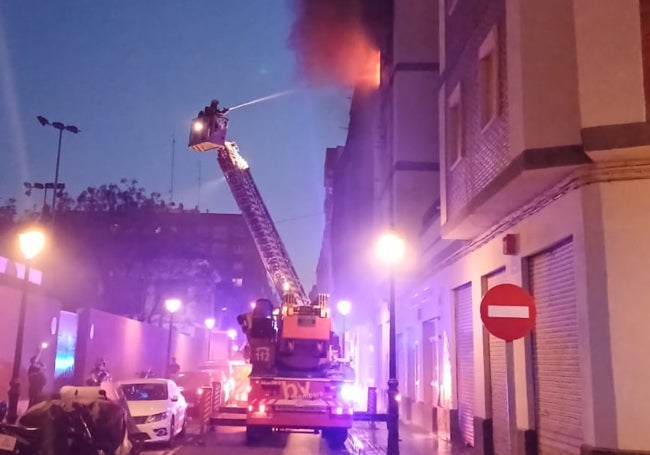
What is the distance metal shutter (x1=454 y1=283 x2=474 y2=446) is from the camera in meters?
16.3

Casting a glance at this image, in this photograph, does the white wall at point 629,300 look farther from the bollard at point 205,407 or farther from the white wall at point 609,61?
the bollard at point 205,407

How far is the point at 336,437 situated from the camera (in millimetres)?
16609

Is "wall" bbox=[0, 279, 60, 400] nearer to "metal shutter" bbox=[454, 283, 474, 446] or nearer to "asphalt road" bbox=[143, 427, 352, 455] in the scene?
"asphalt road" bbox=[143, 427, 352, 455]

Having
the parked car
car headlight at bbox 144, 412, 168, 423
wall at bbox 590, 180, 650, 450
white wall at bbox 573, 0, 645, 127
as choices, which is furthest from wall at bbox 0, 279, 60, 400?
white wall at bbox 573, 0, 645, 127

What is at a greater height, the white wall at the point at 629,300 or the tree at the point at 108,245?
the tree at the point at 108,245

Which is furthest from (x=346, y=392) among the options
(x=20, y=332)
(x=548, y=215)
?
(x=548, y=215)

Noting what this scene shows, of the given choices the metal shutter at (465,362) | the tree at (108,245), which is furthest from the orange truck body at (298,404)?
the tree at (108,245)

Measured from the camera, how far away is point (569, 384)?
10.5 meters

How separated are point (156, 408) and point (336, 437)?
4.16 meters

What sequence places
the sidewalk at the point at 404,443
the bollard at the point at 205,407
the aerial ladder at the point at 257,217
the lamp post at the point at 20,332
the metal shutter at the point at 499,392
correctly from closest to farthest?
the metal shutter at the point at 499,392 < the lamp post at the point at 20,332 < the sidewalk at the point at 404,443 < the bollard at the point at 205,407 < the aerial ladder at the point at 257,217

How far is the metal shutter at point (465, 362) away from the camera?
16266mm

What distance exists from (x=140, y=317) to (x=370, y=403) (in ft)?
97.9

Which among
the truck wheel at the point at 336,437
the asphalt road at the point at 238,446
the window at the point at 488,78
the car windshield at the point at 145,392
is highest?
the window at the point at 488,78

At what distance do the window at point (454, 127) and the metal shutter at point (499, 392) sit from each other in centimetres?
278
